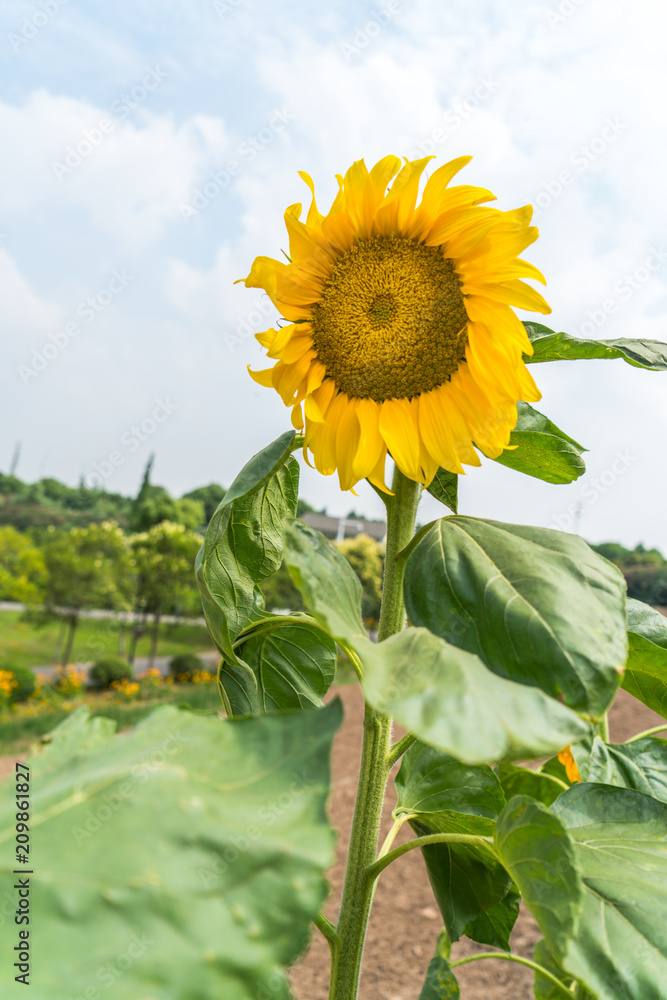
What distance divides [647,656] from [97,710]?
11.8 meters

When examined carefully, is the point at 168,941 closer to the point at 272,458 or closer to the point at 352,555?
the point at 272,458

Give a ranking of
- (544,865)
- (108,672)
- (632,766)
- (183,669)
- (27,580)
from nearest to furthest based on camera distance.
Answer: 1. (544,865)
2. (632,766)
3. (108,672)
4. (183,669)
5. (27,580)

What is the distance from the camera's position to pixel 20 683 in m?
12.0

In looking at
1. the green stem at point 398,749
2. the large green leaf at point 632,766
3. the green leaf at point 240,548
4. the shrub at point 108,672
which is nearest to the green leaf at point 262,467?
the green leaf at point 240,548

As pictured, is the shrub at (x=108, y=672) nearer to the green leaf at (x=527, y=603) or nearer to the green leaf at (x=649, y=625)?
the green leaf at (x=649, y=625)

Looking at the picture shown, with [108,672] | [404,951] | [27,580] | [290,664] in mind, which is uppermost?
[27,580]

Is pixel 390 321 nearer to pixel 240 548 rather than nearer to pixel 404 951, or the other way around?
pixel 240 548

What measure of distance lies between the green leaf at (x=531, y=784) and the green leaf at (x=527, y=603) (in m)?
0.42

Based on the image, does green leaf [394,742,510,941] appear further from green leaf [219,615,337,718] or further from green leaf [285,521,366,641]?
green leaf [285,521,366,641]

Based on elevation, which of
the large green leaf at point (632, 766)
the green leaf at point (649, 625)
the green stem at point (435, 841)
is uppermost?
the green leaf at point (649, 625)

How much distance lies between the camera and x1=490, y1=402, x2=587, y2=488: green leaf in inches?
37.7

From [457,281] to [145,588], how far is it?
16890 millimetres

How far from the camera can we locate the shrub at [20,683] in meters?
11.9

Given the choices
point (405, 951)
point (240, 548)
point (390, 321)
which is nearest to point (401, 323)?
point (390, 321)
